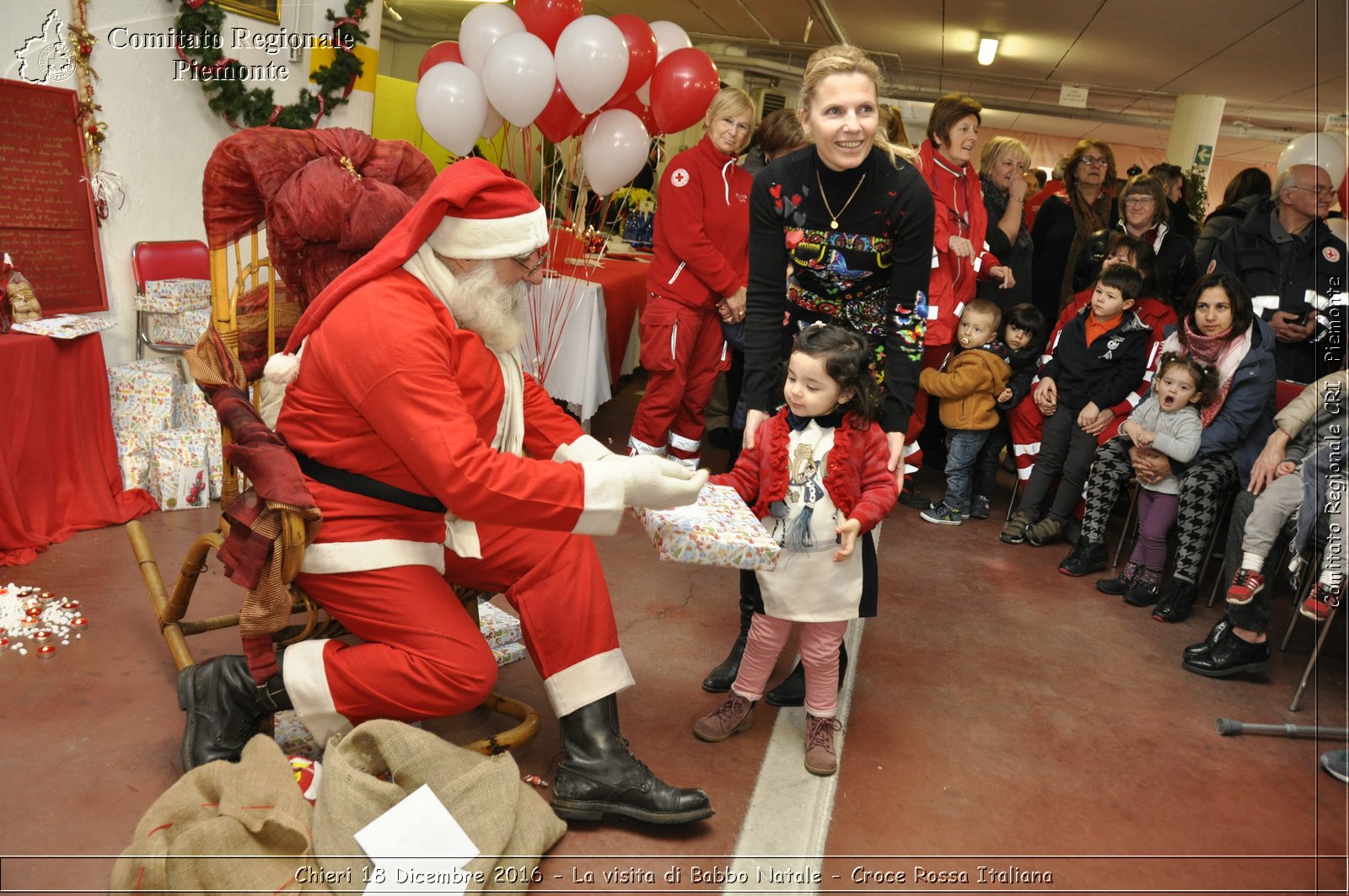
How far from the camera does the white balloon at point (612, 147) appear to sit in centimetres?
498

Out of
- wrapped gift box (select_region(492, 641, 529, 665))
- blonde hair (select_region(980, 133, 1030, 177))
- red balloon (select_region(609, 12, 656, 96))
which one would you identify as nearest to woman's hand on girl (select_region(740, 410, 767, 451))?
wrapped gift box (select_region(492, 641, 529, 665))

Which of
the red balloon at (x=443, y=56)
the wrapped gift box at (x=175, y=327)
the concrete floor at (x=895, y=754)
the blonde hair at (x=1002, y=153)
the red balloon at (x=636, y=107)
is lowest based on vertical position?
the concrete floor at (x=895, y=754)

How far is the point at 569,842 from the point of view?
2.29 m

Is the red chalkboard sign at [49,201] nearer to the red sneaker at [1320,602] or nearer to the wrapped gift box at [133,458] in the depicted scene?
the wrapped gift box at [133,458]

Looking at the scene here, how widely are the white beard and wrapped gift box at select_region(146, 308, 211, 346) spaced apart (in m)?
2.75

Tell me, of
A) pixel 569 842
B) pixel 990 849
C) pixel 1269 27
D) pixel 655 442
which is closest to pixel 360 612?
pixel 569 842

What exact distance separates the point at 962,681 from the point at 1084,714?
39 centimetres

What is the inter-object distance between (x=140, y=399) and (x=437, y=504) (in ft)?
8.56

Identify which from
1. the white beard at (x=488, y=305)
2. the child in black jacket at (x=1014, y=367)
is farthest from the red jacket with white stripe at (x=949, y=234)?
the white beard at (x=488, y=305)

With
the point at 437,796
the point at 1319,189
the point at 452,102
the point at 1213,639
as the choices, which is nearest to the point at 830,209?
the point at 437,796

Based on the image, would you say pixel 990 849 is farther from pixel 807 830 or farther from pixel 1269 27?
pixel 1269 27

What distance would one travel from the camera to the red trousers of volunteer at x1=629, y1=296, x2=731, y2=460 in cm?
480

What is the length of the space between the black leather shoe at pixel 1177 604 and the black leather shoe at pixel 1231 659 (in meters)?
0.45

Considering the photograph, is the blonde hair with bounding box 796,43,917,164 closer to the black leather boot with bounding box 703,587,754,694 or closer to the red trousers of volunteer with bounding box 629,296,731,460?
the black leather boot with bounding box 703,587,754,694
